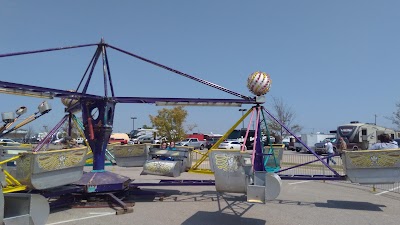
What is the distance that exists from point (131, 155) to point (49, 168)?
14.3ft

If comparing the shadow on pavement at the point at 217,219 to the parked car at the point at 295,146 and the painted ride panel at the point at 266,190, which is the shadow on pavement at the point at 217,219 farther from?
the parked car at the point at 295,146

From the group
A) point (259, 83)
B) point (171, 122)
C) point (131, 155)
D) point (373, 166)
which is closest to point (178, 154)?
point (131, 155)

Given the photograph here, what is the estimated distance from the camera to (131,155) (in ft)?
38.2

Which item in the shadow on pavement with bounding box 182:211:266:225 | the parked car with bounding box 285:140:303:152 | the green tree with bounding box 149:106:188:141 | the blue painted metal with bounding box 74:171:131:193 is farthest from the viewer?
the green tree with bounding box 149:106:188:141

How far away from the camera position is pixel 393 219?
769 cm

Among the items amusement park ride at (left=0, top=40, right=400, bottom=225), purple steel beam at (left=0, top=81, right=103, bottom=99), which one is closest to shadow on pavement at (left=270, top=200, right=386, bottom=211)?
amusement park ride at (left=0, top=40, right=400, bottom=225)

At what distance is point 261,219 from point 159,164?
337cm

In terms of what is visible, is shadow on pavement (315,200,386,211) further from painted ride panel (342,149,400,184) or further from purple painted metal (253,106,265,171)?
purple painted metal (253,106,265,171)

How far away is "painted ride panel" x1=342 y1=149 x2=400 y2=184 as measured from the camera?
327 inches

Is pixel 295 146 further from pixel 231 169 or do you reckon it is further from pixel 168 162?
pixel 231 169

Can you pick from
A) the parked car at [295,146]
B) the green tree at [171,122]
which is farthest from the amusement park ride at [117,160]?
the green tree at [171,122]

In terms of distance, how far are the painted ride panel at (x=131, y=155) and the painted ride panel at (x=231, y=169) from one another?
456 cm

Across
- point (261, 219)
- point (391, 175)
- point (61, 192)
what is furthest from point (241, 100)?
point (61, 192)

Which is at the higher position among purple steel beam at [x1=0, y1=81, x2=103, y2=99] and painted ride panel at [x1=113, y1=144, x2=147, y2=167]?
purple steel beam at [x1=0, y1=81, x2=103, y2=99]
